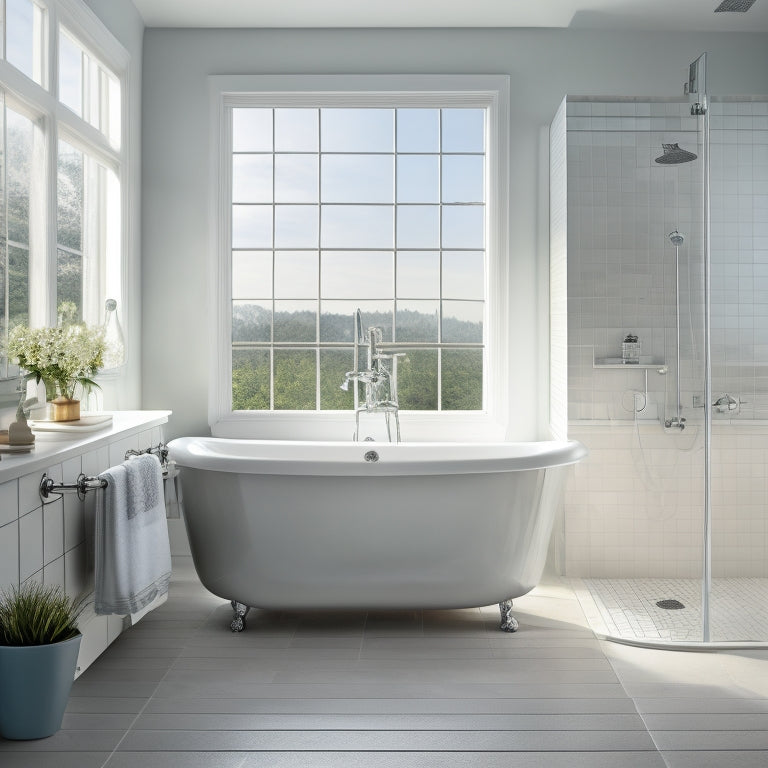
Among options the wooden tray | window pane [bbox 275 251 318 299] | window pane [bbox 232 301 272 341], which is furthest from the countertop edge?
window pane [bbox 275 251 318 299]

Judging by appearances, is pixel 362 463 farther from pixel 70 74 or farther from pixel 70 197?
pixel 70 74

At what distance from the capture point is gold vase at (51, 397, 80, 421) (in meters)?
2.63

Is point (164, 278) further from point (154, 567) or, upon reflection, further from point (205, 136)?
point (154, 567)

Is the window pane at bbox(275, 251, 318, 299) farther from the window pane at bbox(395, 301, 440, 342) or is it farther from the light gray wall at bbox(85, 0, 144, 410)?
the light gray wall at bbox(85, 0, 144, 410)

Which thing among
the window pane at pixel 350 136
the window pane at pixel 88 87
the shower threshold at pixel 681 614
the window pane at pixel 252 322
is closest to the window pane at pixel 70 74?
the window pane at pixel 88 87

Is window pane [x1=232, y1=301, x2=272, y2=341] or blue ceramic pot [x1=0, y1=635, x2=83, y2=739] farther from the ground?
window pane [x1=232, y1=301, x2=272, y2=341]

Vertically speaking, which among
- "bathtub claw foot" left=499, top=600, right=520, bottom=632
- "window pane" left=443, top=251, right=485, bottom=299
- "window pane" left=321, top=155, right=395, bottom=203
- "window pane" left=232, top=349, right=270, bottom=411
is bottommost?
"bathtub claw foot" left=499, top=600, right=520, bottom=632

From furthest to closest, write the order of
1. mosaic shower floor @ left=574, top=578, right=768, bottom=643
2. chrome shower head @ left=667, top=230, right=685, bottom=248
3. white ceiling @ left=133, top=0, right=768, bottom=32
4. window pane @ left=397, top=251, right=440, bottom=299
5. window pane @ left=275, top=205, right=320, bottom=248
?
1. window pane @ left=397, top=251, right=440, bottom=299
2. window pane @ left=275, top=205, right=320, bottom=248
3. white ceiling @ left=133, top=0, right=768, bottom=32
4. chrome shower head @ left=667, top=230, right=685, bottom=248
5. mosaic shower floor @ left=574, top=578, right=768, bottom=643

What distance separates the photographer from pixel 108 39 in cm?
347

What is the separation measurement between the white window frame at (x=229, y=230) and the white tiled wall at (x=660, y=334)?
1.84ft

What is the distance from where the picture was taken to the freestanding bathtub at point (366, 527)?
2865mm

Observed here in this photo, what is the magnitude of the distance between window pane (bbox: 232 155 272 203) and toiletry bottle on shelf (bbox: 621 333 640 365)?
80.1 inches

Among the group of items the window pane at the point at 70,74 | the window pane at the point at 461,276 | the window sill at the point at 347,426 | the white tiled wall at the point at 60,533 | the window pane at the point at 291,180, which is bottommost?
the white tiled wall at the point at 60,533

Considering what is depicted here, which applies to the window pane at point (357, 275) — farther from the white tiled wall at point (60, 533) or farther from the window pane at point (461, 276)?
the white tiled wall at point (60, 533)
